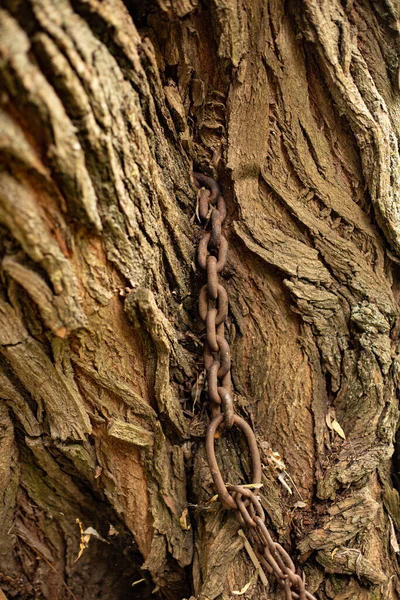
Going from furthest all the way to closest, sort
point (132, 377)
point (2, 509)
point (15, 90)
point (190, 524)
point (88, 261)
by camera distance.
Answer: point (2, 509) → point (190, 524) → point (132, 377) → point (88, 261) → point (15, 90)

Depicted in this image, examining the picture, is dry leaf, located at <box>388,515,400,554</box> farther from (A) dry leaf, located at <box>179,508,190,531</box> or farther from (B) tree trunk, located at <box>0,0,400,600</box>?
(A) dry leaf, located at <box>179,508,190,531</box>

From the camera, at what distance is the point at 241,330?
1.61 meters

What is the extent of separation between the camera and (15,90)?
98 centimetres

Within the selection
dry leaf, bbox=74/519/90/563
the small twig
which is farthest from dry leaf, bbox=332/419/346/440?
the small twig

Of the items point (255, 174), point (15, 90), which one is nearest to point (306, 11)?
point (255, 174)

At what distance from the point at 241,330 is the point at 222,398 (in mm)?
232

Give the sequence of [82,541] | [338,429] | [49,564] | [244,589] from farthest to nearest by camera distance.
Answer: [49,564] < [82,541] < [338,429] < [244,589]

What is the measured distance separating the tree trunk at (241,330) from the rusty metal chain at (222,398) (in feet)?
0.17

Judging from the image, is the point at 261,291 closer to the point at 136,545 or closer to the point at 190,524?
the point at 190,524

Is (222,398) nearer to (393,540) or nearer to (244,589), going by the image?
(244,589)

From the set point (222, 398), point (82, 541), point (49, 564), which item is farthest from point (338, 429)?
point (49, 564)

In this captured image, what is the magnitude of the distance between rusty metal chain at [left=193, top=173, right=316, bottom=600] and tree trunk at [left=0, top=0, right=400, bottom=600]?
2.0 inches

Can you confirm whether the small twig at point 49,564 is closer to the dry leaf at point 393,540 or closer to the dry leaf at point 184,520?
the dry leaf at point 184,520

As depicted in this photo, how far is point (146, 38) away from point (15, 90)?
0.51 metres
